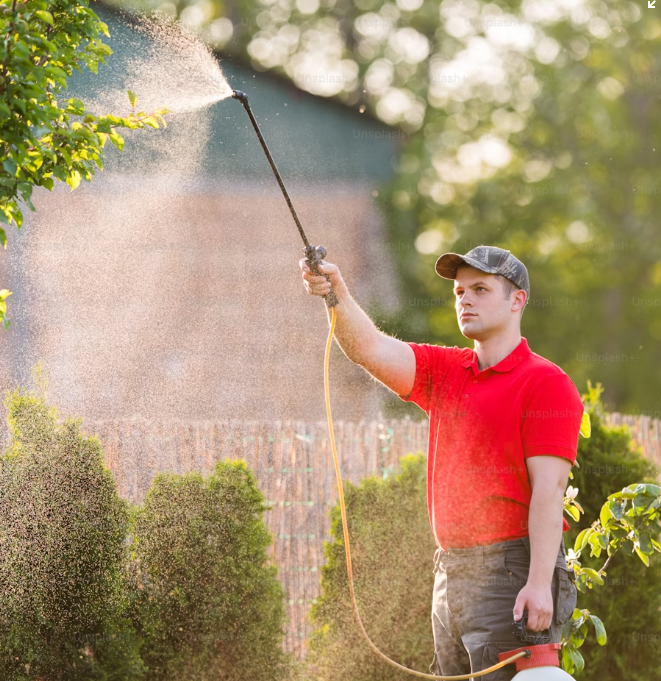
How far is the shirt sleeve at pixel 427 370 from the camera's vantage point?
317cm

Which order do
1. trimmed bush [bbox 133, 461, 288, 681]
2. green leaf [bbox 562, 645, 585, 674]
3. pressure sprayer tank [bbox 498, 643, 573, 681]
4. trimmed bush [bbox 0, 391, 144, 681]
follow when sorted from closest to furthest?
pressure sprayer tank [bbox 498, 643, 573, 681] < green leaf [bbox 562, 645, 585, 674] < trimmed bush [bbox 0, 391, 144, 681] < trimmed bush [bbox 133, 461, 288, 681]

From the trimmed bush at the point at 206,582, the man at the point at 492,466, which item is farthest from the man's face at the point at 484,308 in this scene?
the trimmed bush at the point at 206,582

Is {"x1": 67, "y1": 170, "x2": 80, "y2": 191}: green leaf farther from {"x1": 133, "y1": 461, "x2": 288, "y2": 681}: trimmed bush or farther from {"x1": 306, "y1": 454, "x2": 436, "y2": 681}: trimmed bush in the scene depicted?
{"x1": 306, "y1": 454, "x2": 436, "y2": 681}: trimmed bush

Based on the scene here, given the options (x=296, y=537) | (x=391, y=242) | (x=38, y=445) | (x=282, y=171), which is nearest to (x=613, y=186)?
Answer: (x=391, y=242)

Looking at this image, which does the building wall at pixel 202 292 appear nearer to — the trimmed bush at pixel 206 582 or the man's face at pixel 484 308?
the trimmed bush at pixel 206 582

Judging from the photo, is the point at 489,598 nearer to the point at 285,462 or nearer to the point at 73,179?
the point at 73,179

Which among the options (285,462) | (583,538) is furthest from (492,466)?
(285,462)

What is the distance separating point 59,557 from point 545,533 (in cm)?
270

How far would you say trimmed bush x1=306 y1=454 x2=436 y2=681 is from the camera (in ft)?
16.3

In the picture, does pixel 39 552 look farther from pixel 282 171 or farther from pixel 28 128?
pixel 282 171

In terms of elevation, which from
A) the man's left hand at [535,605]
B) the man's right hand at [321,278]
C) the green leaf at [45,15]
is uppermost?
the green leaf at [45,15]

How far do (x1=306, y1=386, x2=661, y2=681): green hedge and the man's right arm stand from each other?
218 cm

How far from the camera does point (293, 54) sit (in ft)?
59.6

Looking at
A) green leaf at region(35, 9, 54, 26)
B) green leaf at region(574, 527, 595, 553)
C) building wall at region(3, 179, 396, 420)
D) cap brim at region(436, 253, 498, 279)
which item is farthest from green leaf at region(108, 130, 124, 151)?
building wall at region(3, 179, 396, 420)
